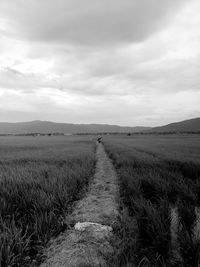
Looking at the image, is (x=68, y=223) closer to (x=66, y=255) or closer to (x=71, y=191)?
(x=66, y=255)

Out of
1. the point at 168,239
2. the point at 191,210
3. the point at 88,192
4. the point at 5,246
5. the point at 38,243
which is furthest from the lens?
the point at 88,192

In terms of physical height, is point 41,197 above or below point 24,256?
above

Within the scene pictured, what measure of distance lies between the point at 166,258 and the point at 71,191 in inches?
128

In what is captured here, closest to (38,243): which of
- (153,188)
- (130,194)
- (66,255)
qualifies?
(66,255)

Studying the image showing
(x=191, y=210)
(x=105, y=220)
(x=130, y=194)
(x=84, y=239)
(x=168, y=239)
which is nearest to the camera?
(x=168, y=239)

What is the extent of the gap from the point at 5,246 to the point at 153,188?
13.6ft

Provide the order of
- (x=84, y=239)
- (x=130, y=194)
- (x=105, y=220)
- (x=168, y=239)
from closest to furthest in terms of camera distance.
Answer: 1. (x=168, y=239)
2. (x=84, y=239)
3. (x=105, y=220)
4. (x=130, y=194)

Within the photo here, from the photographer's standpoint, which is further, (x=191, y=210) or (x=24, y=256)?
(x=191, y=210)

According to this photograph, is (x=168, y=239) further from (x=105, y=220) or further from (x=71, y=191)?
(x=71, y=191)

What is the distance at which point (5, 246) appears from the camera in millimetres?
2139

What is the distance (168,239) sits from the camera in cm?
243

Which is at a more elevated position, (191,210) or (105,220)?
(191,210)

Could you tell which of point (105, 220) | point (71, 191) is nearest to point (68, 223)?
point (105, 220)

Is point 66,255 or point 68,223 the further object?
point 68,223
